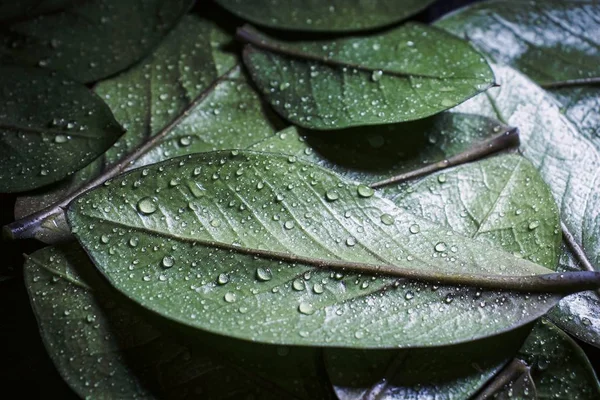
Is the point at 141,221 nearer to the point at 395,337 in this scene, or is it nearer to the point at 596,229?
the point at 395,337

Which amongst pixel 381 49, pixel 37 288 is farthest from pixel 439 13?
pixel 37 288

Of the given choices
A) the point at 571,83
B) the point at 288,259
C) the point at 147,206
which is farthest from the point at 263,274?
the point at 571,83

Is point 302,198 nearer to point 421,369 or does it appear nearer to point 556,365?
point 421,369

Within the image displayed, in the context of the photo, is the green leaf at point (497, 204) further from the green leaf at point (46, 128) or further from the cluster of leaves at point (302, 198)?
the green leaf at point (46, 128)

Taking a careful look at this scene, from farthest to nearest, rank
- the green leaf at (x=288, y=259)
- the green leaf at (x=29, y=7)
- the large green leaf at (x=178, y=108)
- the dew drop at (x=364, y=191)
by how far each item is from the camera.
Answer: the green leaf at (x=29, y=7)
the large green leaf at (x=178, y=108)
the dew drop at (x=364, y=191)
the green leaf at (x=288, y=259)

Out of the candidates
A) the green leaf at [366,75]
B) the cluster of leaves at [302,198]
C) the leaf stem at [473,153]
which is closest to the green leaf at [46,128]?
the cluster of leaves at [302,198]

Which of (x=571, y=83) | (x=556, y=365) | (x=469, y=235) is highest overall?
(x=571, y=83)

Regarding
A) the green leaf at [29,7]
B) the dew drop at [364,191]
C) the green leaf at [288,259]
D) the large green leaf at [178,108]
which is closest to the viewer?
the green leaf at [288,259]
